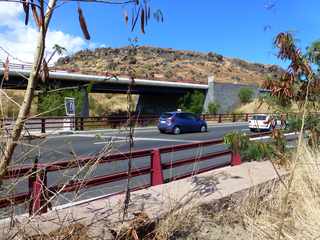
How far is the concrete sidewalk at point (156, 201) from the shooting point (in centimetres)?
458

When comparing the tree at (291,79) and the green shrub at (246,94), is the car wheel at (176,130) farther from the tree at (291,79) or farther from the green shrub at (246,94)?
the green shrub at (246,94)

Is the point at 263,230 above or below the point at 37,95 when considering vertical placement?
below

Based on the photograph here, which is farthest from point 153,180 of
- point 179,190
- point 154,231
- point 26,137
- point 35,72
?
point 35,72

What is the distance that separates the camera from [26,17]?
2766mm

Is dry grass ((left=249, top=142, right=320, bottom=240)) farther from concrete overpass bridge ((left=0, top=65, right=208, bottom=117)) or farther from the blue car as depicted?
concrete overpass bridge ((left=0, top=65, right=208, bottom=117))

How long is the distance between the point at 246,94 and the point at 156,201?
207ft

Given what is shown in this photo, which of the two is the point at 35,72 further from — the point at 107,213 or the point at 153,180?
the point at 153,180

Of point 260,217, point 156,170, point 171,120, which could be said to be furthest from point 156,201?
point 171,120

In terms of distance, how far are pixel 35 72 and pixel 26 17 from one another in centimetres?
34

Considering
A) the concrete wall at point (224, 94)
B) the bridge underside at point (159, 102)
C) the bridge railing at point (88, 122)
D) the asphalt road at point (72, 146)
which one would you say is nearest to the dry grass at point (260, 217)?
the asphalt road at point (72, 146)

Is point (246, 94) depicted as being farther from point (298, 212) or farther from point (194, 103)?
point (298, 212)

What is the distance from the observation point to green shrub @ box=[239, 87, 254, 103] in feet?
223

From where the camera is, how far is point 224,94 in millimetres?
68625

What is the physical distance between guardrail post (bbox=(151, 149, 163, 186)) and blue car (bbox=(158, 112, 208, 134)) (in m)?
22.8
